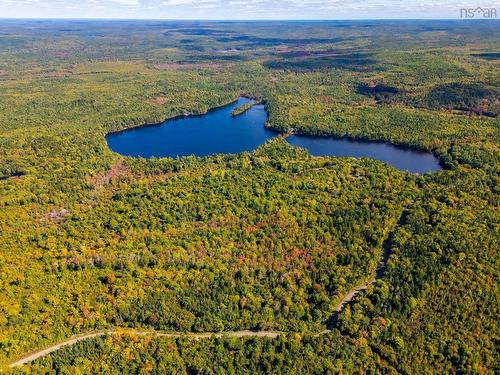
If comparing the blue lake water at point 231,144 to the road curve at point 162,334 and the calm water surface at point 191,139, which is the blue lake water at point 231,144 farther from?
the road curve at point 162,334

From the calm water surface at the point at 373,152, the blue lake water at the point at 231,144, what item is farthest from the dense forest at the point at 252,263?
the blue lake water at the point at 231,144

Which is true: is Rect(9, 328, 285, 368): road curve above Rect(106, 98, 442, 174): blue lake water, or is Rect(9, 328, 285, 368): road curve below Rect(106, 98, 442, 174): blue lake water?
below

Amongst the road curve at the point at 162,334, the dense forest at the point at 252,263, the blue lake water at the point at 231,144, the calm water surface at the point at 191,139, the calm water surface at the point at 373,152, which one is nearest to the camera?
the dense forest at the point at 252,263

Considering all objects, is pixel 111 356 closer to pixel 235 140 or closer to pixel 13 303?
pixel 13 303

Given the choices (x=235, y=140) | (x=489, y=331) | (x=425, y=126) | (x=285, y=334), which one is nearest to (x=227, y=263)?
(x=285, y=334)

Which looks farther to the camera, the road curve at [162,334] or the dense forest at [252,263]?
the road curve at [162,334]

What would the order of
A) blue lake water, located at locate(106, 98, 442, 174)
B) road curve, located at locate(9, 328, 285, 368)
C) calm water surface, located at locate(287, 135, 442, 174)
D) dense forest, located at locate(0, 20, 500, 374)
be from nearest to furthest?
dense forest, located at locate(0, 20, 500, 374), road curve, located at locate(9, 328, 285, 368), calm water surface, located at locate(287, 135, 442, 174), blue lake water, located at locate(106, 98, 442, 174)

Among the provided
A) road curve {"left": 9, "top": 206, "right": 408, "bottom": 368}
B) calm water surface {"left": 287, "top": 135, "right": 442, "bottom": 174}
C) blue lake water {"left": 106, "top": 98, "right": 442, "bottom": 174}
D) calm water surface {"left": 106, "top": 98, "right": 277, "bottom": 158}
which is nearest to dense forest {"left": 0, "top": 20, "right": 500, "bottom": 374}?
road curve {"left": 9, "top": 206, "right": 408, "bottom": 368}

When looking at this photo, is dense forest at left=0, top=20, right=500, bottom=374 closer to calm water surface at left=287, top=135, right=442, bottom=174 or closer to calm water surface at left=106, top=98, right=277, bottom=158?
calm water surface at left=287, top=135, right=442, bottom=174

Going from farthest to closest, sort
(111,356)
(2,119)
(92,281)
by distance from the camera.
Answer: (2,119) → (92,281) → (111,356)
